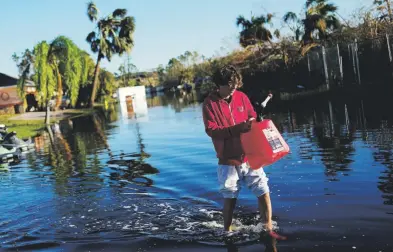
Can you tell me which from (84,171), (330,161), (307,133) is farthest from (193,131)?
(330,161)

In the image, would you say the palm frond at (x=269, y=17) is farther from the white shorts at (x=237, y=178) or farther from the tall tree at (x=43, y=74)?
the white shorts at (x=237, y=178)

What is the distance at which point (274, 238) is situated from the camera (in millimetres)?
4336

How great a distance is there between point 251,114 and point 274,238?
121 centimetres

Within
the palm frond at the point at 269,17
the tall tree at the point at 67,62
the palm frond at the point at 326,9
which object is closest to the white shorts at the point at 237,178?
the palm frond at the point at 326,9

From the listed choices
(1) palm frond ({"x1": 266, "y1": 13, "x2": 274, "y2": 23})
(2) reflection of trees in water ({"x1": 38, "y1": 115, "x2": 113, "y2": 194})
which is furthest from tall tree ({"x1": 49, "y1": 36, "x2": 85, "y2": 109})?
(2) reflection of trees in water ({"x1": 38, "y1": 115, "x2": 113, "y2": 194})

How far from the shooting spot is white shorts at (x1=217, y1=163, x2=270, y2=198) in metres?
4.42

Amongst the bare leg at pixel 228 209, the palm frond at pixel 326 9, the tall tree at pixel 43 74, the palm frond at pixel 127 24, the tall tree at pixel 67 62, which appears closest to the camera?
the bare leg at pixel 228 209

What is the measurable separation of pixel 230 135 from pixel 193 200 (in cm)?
229

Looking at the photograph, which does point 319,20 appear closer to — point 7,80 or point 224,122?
point 224,122

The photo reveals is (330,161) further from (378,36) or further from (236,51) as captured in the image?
(236,51)

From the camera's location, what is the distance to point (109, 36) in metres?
50.7

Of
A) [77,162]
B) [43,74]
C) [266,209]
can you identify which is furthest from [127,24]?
[266,209]

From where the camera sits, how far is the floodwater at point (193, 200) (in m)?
4.47

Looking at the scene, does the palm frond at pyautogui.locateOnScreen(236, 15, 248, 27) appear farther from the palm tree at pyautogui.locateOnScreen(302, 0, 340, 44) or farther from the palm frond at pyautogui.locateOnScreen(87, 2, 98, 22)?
the palm frond at pyautogui.locateOnScreen(87, 2, 98, 22)
